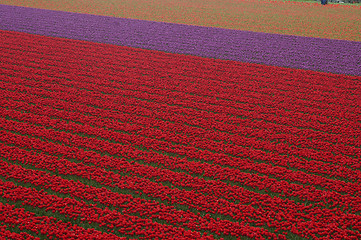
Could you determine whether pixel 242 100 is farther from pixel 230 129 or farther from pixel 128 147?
pixel 128 147

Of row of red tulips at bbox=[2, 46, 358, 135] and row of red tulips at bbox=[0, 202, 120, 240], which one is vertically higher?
row of red tulips at bbox=[2, 46, 358, 135]

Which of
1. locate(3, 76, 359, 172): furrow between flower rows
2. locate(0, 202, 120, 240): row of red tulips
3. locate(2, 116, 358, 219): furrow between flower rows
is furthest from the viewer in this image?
locate(3, 76, 359, 172): furrow between flower rows

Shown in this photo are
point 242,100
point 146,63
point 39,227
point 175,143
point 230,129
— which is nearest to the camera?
point 39,227

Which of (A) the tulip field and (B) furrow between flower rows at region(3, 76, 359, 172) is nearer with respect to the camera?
(A) the tulip field

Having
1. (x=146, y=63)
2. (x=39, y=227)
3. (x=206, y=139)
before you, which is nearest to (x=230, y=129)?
(x=206, y=139)

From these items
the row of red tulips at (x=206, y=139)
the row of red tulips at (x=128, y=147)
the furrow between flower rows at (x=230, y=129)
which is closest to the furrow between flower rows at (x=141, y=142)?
the row of red tulips at (x=128, y=147)

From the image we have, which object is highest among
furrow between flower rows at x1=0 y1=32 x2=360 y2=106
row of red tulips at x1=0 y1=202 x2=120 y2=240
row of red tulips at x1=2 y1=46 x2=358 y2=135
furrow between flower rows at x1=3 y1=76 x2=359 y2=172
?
furrow between flower rows at x1=0 y1=32 x2=360 y2=106

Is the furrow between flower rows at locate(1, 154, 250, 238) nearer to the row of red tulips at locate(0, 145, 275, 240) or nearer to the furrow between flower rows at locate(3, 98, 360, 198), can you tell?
the row of red tulips at locate(0, 145, 275, 240)

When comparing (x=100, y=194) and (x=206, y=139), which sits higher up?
(x=206, y=139)

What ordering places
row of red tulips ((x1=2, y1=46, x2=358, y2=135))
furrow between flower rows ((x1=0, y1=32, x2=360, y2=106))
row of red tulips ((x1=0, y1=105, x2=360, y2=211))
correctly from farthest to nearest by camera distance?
furrow between flower rows ((x1=0, y1=32, x2=360, y2=106))
row of red tulips ((x1=2, y1=46, x2=358, y2=135))
row of red tulips ((x1=0, y1=105, x2=360, y2=211))

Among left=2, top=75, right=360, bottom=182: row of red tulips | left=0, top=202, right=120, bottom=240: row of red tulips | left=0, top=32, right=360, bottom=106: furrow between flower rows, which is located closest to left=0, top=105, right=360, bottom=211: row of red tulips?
left=2, top=75, right=360, bottom=182: row of red tulips
